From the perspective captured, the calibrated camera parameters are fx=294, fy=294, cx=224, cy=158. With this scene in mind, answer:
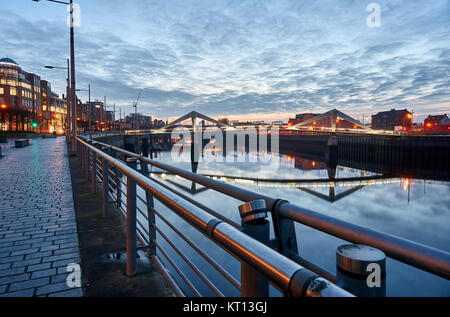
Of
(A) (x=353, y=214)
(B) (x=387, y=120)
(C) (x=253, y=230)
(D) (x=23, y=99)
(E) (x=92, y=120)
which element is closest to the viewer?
(C) (x=253, y=230)

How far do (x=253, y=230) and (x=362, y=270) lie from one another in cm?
52

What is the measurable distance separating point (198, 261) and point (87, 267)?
1104 cm

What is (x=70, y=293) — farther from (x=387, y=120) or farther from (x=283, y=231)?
(x=387, y=120)

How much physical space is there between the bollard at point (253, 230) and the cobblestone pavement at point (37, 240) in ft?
7.61

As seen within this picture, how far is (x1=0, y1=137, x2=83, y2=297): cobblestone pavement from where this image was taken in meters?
3.03

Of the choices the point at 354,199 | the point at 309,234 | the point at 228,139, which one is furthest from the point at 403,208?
the point at 228,139

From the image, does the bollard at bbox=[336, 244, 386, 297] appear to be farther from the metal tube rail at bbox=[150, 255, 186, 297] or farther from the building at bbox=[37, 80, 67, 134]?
the building at bbox=[37, 80, 67, 134]

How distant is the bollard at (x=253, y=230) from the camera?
119 cm

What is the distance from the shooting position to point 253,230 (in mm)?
1287

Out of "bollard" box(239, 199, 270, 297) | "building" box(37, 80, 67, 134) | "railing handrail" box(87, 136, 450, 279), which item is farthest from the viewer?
"building" box(37, 80, 67, 134)

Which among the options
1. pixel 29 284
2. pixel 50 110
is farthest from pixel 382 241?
pixel 50 110

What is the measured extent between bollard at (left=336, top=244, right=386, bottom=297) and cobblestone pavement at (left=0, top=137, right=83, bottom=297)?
278cm

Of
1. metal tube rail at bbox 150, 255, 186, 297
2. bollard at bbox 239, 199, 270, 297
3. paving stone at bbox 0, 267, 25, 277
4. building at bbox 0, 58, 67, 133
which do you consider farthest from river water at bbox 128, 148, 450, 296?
building at bbox 0, 58, 67, 133

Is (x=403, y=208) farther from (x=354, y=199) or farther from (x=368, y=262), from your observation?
(x=368, y=262)
